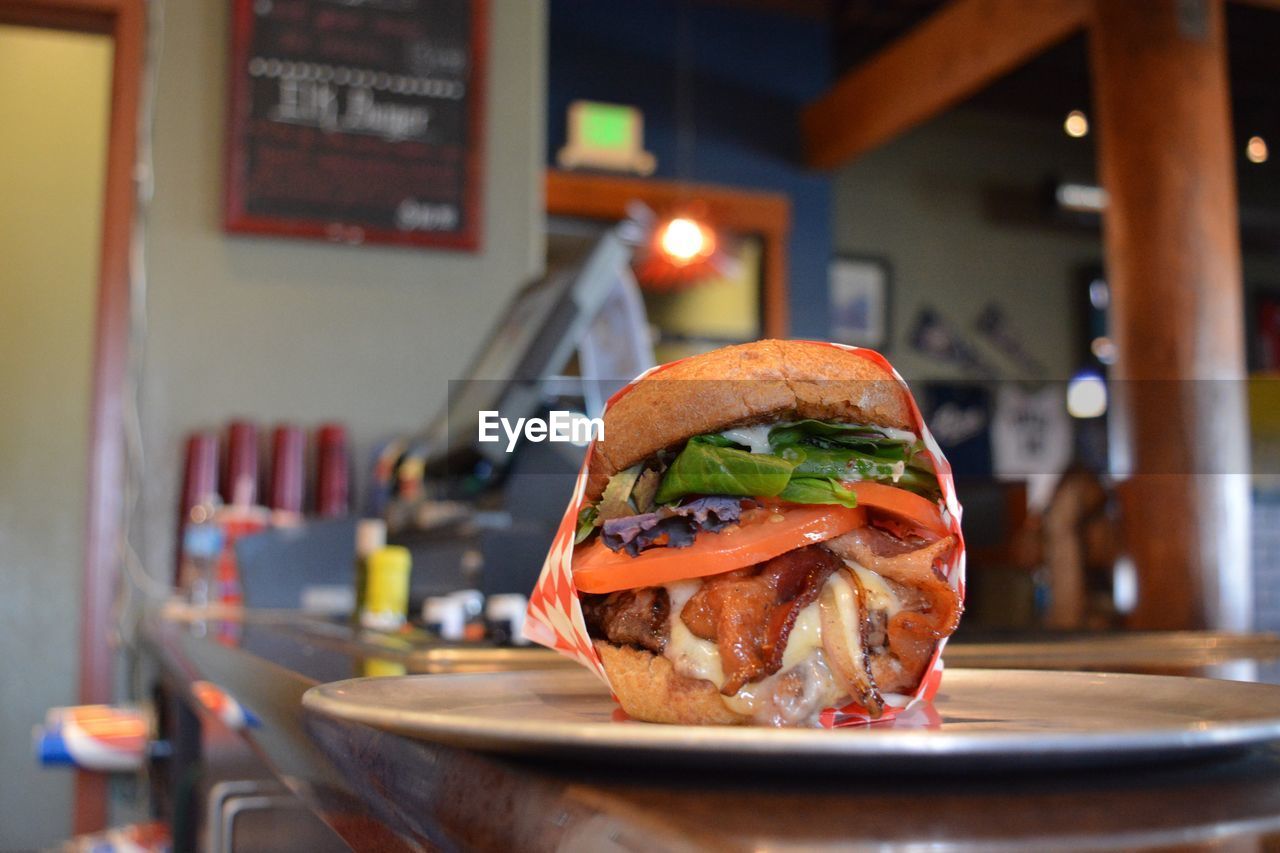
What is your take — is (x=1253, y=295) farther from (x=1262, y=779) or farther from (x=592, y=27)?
(x=1262, y=779)

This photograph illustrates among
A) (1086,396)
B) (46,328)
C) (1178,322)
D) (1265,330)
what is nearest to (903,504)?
(1178,322)

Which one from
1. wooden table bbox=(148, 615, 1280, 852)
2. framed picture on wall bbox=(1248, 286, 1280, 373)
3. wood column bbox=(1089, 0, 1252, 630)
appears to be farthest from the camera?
framed picture on wall bbox=(1248, 286, 1280, 373)

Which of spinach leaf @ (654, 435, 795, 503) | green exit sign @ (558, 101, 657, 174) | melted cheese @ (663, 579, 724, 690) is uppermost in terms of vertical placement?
green exit sign @ (558, 101, 657, 174)

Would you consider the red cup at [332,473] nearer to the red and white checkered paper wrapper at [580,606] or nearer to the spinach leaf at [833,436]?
the red and white checkered paper wrapper at [580,606]

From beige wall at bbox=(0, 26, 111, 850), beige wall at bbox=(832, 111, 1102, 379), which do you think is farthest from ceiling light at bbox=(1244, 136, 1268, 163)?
beige wall at bbox=(0, 26, 111, 850)

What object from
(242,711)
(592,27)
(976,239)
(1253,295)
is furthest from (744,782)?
(1253,295)

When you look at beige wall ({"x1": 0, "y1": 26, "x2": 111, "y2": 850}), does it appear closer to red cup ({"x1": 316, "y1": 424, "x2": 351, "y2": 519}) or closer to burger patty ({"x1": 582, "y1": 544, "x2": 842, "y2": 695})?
red cup ({"x1": 316, "y1": 424, "x2": 351, "y2": 519})
